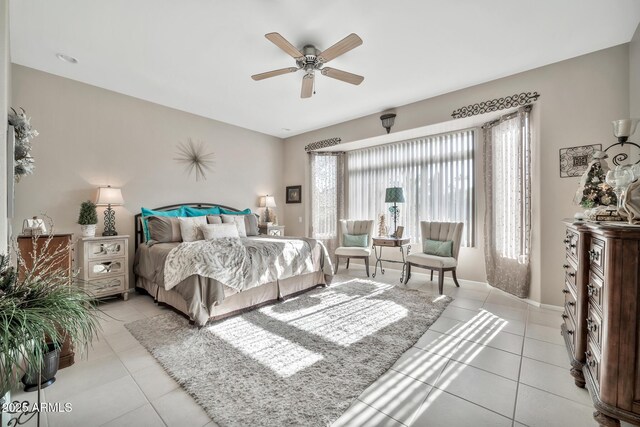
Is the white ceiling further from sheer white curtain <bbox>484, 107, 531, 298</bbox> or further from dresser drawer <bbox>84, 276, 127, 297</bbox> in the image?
dresser drawer <bbox>84, 276, 127, 297</bbox>

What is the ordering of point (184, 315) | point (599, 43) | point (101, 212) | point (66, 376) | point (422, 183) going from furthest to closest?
point (422, 183)
point (101, 212)
point (184, 315)
point (599, 43)
point (66, 376)

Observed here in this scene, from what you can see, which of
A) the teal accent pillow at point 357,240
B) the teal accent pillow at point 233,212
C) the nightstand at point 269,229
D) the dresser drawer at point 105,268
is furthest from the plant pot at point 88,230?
the teal accent pillow at point 357,240

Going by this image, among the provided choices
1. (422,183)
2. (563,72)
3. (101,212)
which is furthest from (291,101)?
(563,72)

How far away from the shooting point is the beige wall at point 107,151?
10.5 ft

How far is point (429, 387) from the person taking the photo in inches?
69.8

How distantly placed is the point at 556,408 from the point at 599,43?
3457 millimetres

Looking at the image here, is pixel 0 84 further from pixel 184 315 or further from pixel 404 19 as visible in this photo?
pixel 404 19

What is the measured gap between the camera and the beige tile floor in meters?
1.51

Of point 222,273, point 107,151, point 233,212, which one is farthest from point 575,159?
point 107,151

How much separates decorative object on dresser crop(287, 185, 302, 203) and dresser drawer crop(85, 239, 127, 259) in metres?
3.34

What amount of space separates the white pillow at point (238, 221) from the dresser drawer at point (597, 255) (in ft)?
13.2

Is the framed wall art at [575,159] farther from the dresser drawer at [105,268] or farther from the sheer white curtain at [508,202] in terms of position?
the dresser drawer at [105,268]

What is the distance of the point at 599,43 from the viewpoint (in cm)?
271

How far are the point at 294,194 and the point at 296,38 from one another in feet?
12.2
